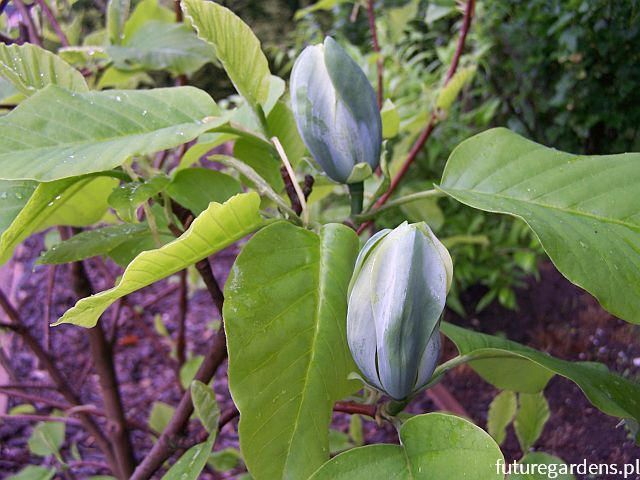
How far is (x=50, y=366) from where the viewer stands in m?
0.90

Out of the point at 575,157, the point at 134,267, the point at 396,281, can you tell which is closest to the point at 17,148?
the point at 134,267

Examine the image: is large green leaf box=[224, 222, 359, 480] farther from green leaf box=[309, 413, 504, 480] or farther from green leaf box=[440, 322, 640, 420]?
green leaf box=[440, 322, 640, 420]

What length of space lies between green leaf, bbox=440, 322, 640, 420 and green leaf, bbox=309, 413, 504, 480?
0.09m

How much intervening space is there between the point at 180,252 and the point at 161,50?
516 mm

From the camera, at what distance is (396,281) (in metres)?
0.34

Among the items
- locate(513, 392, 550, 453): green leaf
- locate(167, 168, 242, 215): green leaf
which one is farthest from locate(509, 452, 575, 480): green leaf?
locate(167, 168, 242, 215): green leaf

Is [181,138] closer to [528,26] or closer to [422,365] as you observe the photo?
[422,365]

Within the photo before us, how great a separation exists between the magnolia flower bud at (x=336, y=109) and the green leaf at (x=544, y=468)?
0.27 meters

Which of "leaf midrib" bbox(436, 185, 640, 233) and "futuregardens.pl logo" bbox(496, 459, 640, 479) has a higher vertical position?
"leaf midrib" bbox(436, 185, 640, 233)

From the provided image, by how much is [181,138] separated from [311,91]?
0.10 meters

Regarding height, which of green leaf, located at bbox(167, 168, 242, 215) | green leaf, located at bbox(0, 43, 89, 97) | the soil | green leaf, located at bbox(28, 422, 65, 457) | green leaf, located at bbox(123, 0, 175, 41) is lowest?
the soil

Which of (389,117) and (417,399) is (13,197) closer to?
(389,117)

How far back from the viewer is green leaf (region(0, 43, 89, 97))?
468 mm

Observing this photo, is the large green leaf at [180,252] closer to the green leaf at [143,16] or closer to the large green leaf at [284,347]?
the large green leaf at [284,347]
